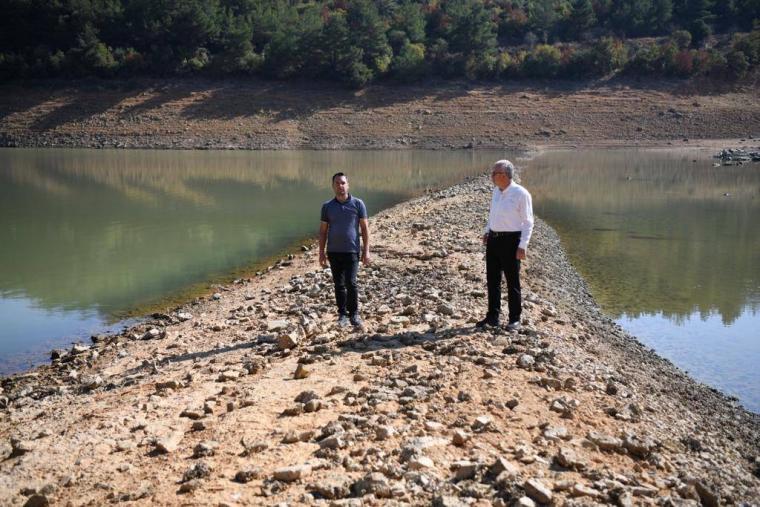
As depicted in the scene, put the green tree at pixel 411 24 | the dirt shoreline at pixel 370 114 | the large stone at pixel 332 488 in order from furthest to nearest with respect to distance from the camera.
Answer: the green tree at pixel 411 24
the dirt shoreline at pixel 370 114
the large stone at pixel 332 488

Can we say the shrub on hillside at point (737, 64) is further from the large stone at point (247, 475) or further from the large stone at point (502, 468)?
the large stone at point (247, 475)

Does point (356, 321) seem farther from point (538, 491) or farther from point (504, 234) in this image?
point (538, 491)

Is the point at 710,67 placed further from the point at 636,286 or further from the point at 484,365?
the point at 484,365

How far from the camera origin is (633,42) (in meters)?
83.0

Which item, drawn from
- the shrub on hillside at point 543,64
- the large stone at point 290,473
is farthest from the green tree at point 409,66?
the large stone at point 290,473

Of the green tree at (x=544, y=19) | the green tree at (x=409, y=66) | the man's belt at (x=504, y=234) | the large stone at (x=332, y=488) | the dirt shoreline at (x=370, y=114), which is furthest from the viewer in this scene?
the green tree at (x=544, y=19)

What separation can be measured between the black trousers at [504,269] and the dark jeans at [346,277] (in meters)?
1.55

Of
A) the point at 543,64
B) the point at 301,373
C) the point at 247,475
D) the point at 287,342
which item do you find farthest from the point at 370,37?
the point at 247,475

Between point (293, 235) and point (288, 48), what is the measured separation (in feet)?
176

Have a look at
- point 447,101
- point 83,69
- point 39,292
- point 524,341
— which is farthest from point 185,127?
point 524,341

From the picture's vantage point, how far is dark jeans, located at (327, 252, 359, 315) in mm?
8367

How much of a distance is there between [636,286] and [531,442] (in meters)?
9.33

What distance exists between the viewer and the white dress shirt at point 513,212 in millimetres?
7881

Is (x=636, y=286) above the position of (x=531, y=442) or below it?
below
